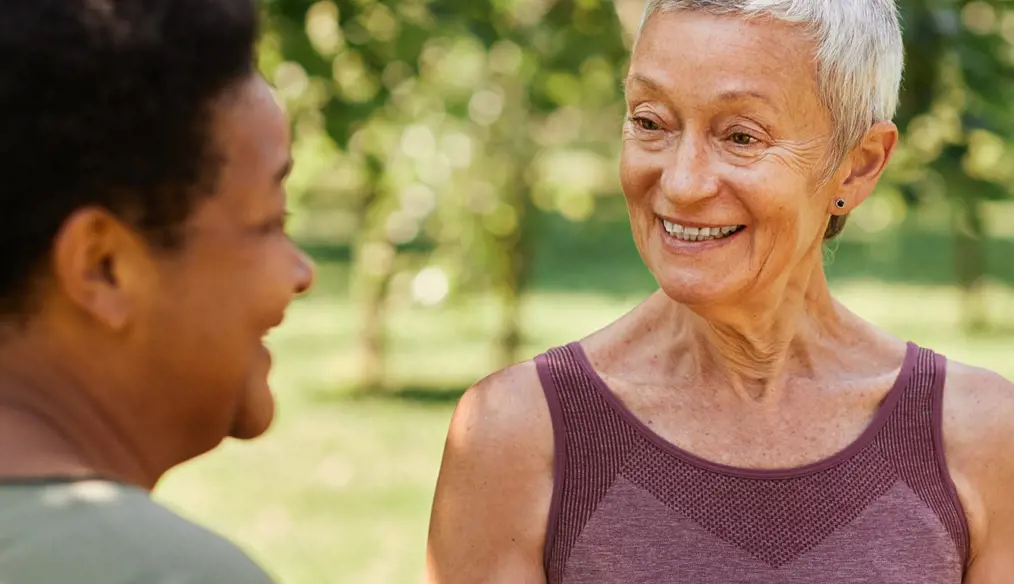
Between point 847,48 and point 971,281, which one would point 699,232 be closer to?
point 847,48

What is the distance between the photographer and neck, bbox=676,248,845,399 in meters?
2.61

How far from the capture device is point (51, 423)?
125 centimetres

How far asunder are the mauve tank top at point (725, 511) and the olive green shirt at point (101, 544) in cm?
137

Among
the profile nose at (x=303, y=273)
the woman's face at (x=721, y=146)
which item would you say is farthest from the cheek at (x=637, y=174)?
the profile nose at (x=303, y=273)

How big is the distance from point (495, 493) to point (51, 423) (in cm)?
132

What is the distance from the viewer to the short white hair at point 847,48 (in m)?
2.39

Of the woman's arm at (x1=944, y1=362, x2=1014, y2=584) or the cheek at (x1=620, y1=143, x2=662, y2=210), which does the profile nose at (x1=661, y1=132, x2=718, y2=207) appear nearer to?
the cheek at (x1=620, y1=143, x2=662, y2=210)

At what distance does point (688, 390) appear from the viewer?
2.63 meters

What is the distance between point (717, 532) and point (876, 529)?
0.29m

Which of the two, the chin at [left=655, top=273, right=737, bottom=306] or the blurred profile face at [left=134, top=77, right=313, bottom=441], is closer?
the blurred profile face at [left=134, top=77, right=313, bottom=441]

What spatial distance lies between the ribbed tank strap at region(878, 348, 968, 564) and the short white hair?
471 mm

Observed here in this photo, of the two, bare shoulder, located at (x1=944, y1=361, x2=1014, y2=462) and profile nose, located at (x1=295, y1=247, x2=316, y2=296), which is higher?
profile nose, located at (x1=295, y1=247, x2=316, y2=296)

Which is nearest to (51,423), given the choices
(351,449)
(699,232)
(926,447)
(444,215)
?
(699,232)

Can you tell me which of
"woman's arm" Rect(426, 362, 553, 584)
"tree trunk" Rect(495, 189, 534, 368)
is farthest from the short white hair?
"tree trunk" Rect(495, 189, 534, 368)
